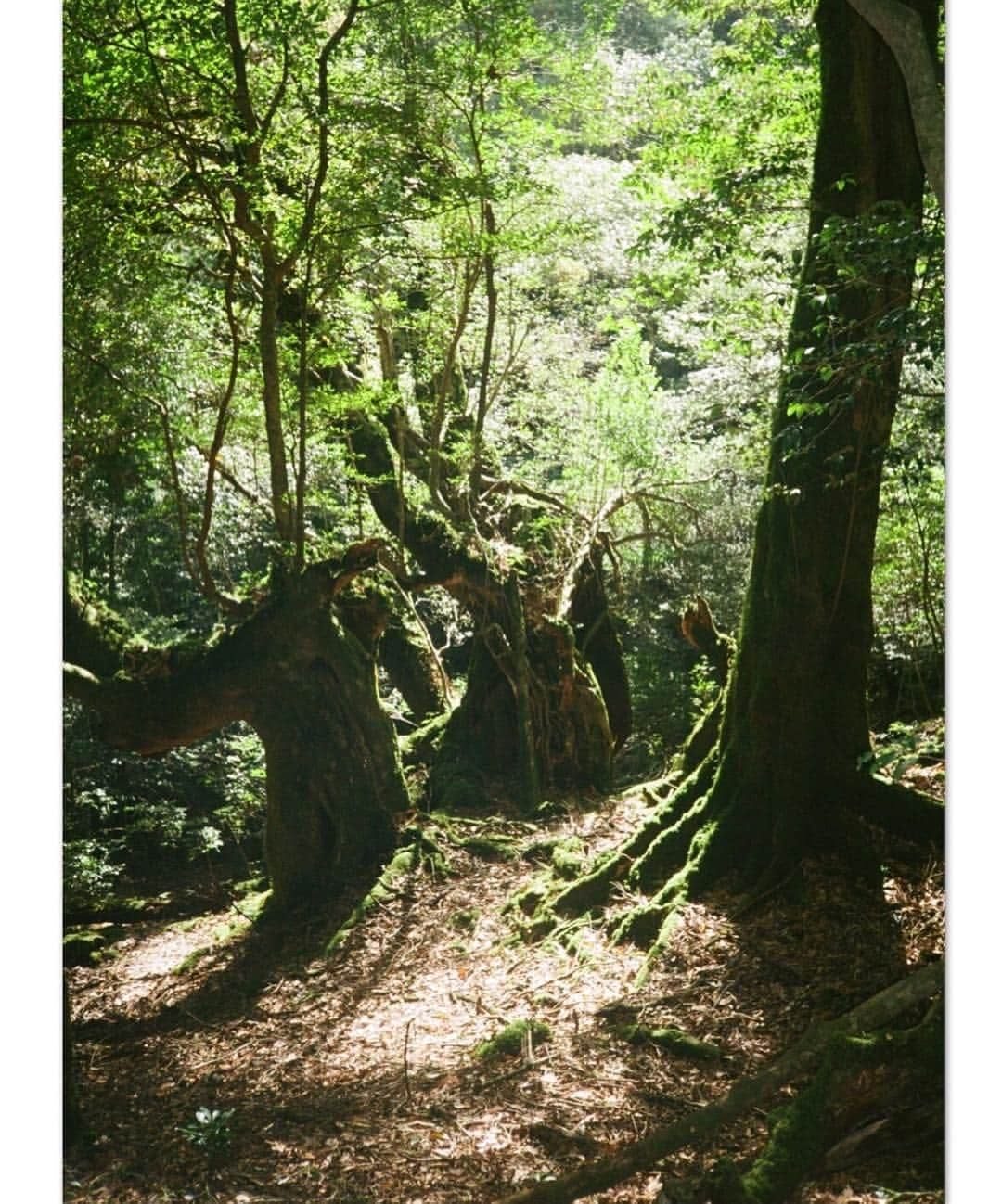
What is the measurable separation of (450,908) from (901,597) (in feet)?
5.79

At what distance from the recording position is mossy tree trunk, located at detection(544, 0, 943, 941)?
10.9 feet

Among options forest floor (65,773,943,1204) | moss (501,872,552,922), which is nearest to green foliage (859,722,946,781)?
forest floor (65,773,943,1204)

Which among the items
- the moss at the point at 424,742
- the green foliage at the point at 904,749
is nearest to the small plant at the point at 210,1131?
the moss at the point at 424,742

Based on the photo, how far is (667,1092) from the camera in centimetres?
298

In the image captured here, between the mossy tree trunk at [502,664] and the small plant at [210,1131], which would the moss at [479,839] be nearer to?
the mossy tree trunk at [502,664]

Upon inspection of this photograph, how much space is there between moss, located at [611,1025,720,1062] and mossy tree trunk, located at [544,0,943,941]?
0.97ft

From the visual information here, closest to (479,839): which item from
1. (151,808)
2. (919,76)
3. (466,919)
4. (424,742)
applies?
(466,919)

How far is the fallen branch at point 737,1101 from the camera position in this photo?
9.21 ft

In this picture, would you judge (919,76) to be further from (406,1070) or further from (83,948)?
(83,948)

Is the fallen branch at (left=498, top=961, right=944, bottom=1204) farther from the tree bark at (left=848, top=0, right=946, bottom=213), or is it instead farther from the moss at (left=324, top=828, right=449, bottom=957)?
the tree bark at (left=848, top=0, right=946, bottom=213)

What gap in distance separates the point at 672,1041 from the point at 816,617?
1423 millimetres

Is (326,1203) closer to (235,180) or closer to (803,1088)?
(803,1088)

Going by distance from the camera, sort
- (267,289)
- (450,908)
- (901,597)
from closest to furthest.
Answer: (901,597) → (450,908) → (267,289)
